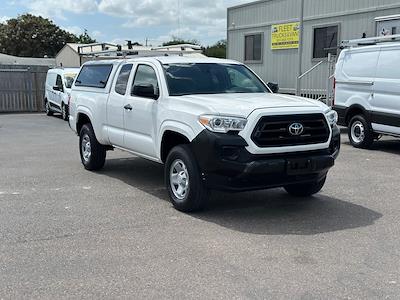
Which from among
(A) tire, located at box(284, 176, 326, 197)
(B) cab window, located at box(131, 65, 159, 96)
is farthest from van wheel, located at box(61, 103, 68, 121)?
(A) tire, located at box(284, 176, 326, 197)

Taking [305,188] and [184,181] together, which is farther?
[305,188]

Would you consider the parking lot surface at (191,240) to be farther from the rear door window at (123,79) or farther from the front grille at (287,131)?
the rear door window at (123,79)

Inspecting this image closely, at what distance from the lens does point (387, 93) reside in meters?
11.0

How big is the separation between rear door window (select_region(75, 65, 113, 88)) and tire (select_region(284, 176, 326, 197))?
11.5ft

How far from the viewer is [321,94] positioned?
18.0 m

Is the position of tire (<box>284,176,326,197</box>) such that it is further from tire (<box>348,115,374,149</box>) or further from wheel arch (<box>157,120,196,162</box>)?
tire (<box>348,115,374,149</box>)

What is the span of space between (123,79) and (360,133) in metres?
6.24

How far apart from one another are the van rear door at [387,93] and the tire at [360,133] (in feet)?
0.72

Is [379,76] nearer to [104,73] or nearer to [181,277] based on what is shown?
[104,73]

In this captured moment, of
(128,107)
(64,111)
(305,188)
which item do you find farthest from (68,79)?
(305,188)

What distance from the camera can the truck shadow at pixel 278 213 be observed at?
581cm

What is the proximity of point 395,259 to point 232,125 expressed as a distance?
7.05 feet

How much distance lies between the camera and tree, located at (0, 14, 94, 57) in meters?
77.4

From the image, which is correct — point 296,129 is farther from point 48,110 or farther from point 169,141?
point 48,110
